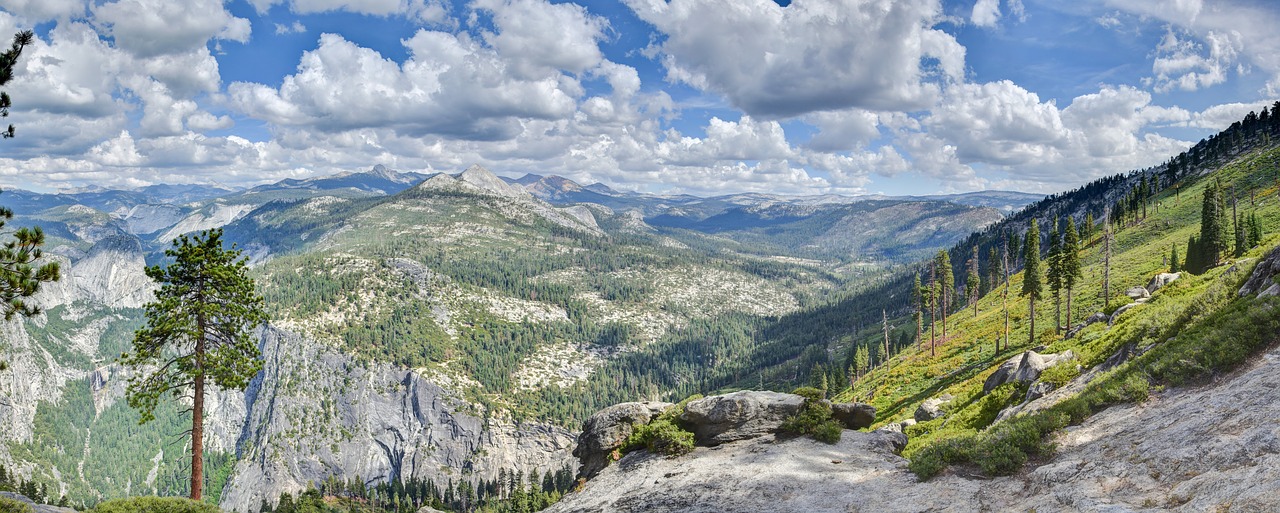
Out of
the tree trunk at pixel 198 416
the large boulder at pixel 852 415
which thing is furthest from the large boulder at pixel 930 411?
the tree trunk at pixel 198 416

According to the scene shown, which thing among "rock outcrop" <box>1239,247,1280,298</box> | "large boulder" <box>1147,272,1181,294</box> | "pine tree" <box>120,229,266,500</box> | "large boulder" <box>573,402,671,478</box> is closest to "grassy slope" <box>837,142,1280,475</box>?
"rock outcrop" <box>1239,247,1280,298</box>

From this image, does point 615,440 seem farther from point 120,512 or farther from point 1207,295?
point 1207,295

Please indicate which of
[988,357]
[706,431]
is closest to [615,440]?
[706,431]

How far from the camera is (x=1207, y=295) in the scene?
24.3 m

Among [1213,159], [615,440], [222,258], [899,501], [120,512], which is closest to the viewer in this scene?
[899,501]

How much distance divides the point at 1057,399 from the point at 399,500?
724 ft

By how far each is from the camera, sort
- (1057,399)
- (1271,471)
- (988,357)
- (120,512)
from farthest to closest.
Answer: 1. (988,357)
2. (1057,399)
3. (120,512)
4. (1271,471)

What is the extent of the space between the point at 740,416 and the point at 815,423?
4086 millimetres

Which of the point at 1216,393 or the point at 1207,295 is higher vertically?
the point at 1207,295

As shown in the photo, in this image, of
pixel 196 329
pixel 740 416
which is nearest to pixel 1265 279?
pixel 740 416

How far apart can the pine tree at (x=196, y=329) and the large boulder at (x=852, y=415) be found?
33.3 meters

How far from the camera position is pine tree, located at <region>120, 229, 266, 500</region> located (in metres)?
27.6

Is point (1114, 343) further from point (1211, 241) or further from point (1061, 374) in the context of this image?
point (1211, 241)

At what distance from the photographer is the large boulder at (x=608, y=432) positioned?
34531mm
